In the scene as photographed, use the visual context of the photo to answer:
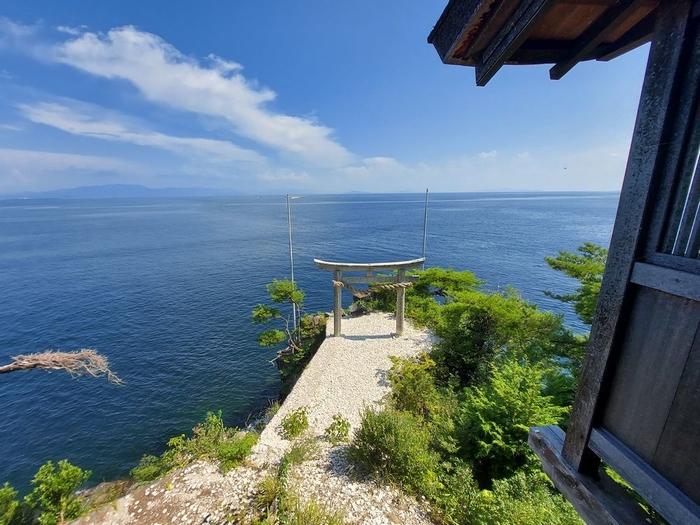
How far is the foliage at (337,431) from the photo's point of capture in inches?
265

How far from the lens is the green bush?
5.36 m

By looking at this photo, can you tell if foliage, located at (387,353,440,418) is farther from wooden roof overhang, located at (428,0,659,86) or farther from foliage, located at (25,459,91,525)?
wooden roof overhang, located at (428,0,659,86)

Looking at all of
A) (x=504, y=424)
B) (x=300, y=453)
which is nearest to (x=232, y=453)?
(x=300, y=453)

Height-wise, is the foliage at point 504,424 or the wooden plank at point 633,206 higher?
the wooden plank at point 633,206

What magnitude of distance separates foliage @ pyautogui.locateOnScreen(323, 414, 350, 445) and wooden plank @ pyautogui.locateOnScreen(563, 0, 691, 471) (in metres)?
5.67

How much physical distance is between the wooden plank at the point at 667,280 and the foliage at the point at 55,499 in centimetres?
885

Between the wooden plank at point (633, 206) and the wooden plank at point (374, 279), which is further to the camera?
the wooden plank at point (374, 279)

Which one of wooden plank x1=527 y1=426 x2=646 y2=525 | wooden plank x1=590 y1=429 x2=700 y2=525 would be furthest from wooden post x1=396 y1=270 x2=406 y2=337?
wooden plank x1=590 y1=429 x2=700 y2=525

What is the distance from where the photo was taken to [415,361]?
9828mm

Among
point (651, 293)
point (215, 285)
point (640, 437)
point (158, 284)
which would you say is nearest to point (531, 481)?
point (640, 437)

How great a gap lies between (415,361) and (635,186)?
9.02 m

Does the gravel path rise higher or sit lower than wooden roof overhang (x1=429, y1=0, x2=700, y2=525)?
lower

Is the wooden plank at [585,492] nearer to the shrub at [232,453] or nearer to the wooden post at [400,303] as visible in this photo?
the shrub at [232,453]

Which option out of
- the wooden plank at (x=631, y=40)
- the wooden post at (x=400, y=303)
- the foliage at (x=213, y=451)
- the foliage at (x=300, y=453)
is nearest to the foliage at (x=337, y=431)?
the foliage at (x=300, y=453)
